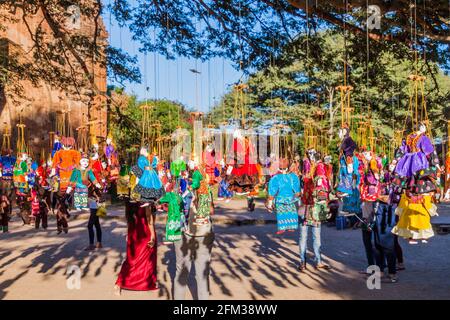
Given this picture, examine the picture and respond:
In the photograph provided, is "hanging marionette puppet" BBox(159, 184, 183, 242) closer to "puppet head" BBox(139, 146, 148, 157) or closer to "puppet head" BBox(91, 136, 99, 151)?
"puppet head" BBox(139, 146, 148, 157)

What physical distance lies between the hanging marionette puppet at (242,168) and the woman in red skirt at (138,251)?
4.51ft

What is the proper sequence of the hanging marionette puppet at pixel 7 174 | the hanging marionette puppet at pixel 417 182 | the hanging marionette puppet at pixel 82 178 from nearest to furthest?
the hanging marionette puppet at pixel 417 182
the hanging marionette puppet at pixel 82 178
the hanging marionette puppet at pixel 7 174

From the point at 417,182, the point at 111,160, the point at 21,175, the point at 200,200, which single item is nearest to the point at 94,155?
the point at 111,160

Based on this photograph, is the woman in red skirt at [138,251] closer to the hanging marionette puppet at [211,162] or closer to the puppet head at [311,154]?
the hanging marionette puppet at [211,162]

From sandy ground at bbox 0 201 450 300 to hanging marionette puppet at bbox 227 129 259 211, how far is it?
4.80 feet

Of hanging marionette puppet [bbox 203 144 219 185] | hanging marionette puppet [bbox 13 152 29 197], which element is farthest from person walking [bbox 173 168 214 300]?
hanging marionette puppet [bbox 13 152 29 197]

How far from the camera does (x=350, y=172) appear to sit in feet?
22.4

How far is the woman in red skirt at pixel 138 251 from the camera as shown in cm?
713

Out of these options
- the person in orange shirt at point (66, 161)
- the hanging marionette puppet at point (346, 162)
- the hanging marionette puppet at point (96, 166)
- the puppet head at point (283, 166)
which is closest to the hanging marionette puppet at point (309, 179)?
the puppet head at point (283, 166)

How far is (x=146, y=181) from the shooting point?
673cm

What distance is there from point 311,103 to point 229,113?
18.7 ft

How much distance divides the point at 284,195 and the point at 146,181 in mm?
2204
